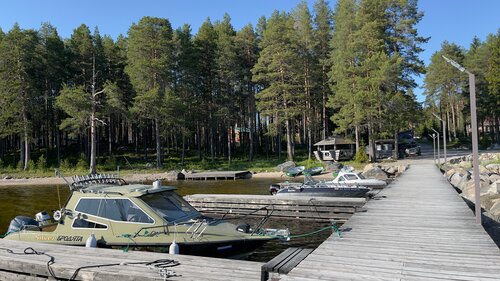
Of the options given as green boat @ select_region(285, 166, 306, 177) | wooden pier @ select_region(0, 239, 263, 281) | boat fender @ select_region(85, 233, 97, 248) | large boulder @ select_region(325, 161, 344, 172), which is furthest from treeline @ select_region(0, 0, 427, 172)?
wooden pier @ select_region(0, 239, 263, 281)

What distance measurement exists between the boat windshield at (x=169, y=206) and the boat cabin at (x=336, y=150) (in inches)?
1526

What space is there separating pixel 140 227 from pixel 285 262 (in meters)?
4.55

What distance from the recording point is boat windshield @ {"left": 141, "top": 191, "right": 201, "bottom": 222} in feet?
33.4

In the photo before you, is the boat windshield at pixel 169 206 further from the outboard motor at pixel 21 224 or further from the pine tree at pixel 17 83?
the pine tree at pixel 17 83

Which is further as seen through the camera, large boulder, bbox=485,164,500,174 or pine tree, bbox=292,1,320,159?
pine tree, bbox=292,1,320,159

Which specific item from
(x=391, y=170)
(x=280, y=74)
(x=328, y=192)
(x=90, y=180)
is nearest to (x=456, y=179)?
(x=328, y=192)

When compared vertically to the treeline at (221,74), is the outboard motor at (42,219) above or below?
below

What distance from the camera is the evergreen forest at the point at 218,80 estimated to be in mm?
45375

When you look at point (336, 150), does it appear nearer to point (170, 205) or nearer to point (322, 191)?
point (322, 191)

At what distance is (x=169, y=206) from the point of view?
10.6 meters

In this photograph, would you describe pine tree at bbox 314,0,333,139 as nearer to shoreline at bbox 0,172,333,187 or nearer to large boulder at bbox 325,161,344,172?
large boulder at bbox 325,161,344,172

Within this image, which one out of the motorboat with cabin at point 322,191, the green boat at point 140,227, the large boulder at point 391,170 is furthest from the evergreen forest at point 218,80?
the green boat at point 140,227

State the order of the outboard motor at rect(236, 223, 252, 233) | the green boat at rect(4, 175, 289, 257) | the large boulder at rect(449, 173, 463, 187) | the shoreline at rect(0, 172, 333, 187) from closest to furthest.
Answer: the green boat at rect(4, 175, 289, 257)
the outboard motor at rect(236, 223, 252, 233)
the large boulder at rect(449, 173, 463, 187)
the shoreline at rect(0, 172, 333, 187)

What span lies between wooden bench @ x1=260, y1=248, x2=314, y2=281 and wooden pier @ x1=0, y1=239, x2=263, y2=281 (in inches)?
7.2
